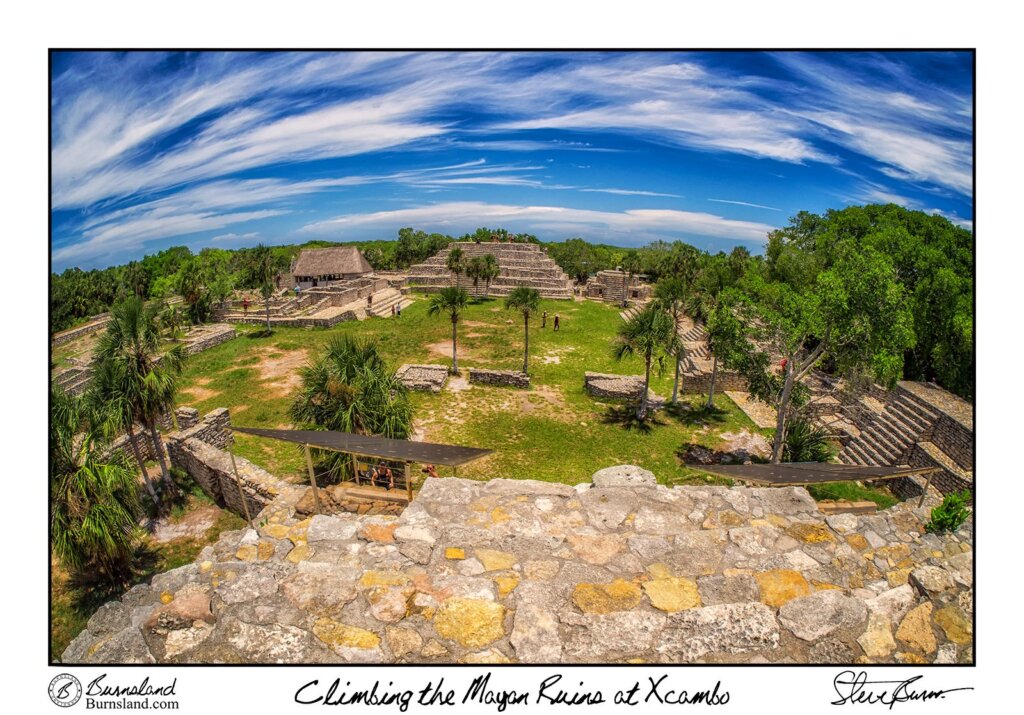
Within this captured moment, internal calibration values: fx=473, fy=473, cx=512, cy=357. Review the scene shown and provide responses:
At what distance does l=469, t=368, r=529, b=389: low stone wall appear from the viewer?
74.9ft

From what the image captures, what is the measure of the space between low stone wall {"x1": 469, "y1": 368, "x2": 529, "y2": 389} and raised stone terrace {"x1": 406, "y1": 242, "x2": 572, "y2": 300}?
2835 cm

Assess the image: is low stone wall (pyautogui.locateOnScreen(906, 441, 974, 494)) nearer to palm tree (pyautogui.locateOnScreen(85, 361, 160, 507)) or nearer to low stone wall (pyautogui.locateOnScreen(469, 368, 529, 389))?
low stone wall (pyautogui.locateOnScreen(469, 368, 529, 389))

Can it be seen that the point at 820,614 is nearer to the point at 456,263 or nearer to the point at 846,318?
the point at 846,318

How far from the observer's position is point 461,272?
51344 millimetres

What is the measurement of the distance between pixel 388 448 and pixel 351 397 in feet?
23.1

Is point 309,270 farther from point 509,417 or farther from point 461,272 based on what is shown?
point 509,417

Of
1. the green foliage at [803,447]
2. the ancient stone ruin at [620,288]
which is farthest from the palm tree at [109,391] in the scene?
the ancient stone ruin at [620,288]

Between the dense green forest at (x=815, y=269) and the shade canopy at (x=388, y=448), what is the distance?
131 inches

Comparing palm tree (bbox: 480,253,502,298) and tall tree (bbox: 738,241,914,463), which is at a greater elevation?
palm tree (bbox: 480,253,502,298)

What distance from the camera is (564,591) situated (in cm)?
467

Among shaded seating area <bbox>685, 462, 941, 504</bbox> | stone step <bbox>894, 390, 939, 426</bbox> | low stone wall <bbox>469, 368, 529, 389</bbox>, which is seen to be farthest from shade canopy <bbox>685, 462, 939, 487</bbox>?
low stone wall <bbox>469, 368, 529, 389</bbox>

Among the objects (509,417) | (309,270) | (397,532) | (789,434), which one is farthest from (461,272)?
(397,532)

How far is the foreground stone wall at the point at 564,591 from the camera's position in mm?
4070

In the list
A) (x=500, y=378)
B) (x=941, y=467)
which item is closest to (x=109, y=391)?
(x=500, y=378)
